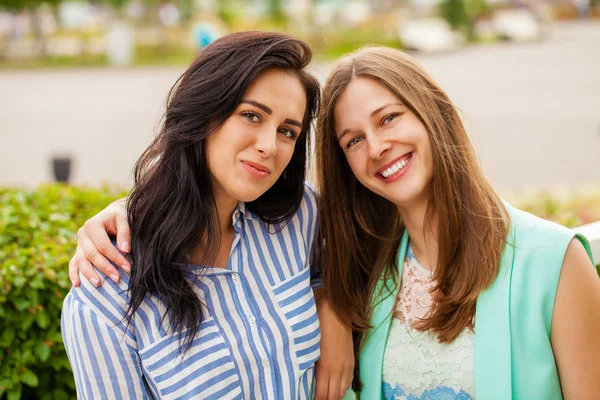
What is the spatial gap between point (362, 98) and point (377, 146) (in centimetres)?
19

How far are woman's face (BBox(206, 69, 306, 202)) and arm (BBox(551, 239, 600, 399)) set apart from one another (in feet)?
3.33

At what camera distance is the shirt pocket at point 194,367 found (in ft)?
7.00

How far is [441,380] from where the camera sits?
2391 millimetres

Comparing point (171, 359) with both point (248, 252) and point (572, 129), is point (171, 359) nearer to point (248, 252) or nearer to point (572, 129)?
point (248, 252)

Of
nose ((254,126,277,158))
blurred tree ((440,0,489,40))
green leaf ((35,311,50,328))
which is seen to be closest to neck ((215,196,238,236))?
nose ((254,126,277,158))

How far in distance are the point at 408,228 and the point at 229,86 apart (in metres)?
0.91

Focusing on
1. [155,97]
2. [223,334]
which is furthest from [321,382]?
[155,97]

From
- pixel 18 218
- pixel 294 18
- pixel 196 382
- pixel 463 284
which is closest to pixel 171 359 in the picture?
pixel 196 382

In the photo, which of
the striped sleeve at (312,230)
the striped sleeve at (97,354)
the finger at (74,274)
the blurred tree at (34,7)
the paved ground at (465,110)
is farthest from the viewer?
the blurred tree at (34,7)

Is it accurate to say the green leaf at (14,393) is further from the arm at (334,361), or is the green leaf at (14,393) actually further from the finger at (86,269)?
the arm at (334,361)

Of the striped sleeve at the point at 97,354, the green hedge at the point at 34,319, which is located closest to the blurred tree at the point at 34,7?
the green hedge at the point at 34,319

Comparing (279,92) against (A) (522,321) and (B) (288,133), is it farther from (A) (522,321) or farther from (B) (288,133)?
(A) (522,321)

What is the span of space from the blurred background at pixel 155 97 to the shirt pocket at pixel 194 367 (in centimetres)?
82

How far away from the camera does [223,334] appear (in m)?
2.23
